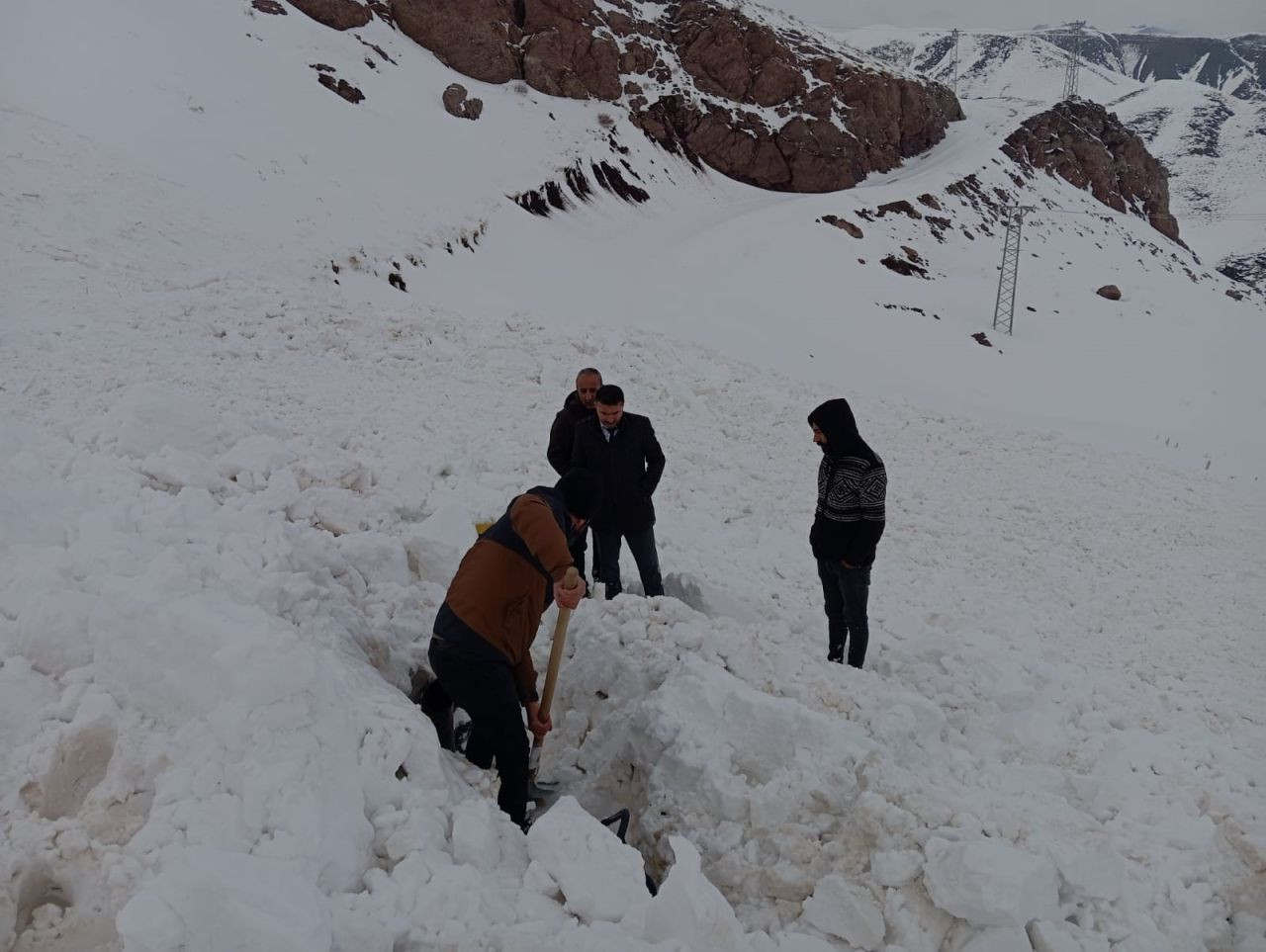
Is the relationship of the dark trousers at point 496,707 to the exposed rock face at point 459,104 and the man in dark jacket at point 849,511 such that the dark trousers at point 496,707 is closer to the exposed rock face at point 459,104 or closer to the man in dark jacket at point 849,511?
the man in dark jacket at point 849,511

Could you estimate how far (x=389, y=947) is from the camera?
230 cm

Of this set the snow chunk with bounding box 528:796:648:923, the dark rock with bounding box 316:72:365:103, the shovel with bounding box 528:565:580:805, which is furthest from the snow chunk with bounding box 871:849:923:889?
the dark rock with bounding box 316:72:365:103

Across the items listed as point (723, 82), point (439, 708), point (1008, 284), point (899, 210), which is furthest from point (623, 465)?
point (723, 82)

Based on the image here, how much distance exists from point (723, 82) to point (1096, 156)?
30.9 meters

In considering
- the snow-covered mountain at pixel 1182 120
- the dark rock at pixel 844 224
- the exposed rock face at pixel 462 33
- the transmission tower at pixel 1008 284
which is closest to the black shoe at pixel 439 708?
the transmission tower at pixel 1008 284

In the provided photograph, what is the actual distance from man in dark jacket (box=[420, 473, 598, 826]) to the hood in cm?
238

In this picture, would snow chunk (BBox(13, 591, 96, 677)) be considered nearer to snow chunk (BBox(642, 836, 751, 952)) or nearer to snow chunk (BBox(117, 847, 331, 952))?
snow chunk (BBox(117, 847, 331, 952))

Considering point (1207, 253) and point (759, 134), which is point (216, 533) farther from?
point (1207, 253)

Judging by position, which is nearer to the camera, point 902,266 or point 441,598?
point 441,598

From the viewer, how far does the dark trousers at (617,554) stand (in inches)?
221

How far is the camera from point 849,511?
5.19m

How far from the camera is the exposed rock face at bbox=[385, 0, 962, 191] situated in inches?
1389

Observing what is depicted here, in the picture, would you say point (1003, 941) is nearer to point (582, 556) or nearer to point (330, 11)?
point (582, 556)

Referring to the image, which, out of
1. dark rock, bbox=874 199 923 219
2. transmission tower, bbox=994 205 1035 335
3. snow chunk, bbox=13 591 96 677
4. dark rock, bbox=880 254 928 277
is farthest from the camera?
dark rock, bbox=874 199 923 219
